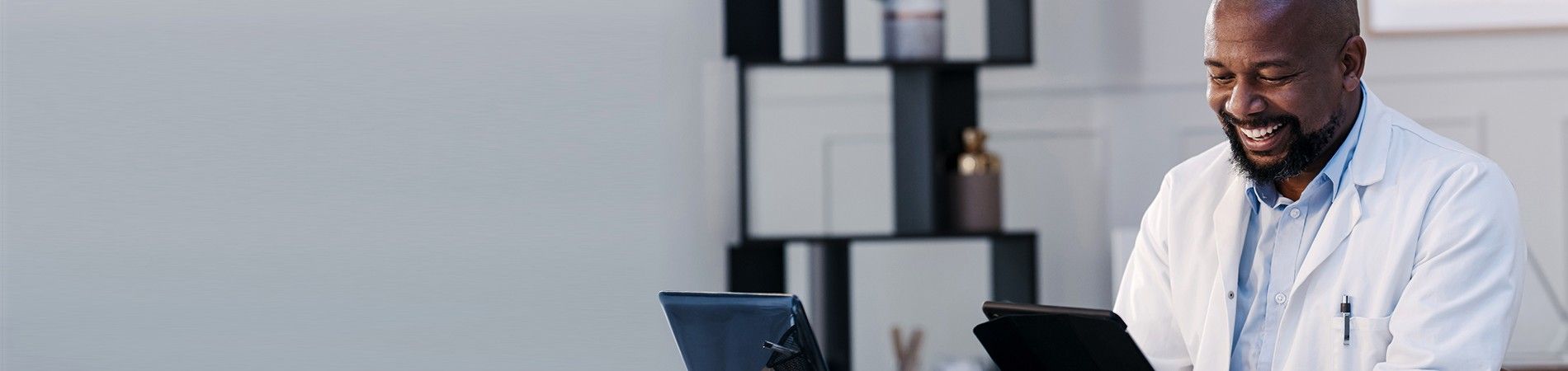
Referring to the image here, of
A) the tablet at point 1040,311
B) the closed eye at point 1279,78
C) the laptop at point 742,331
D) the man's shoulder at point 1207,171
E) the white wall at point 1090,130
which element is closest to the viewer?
the tablet at point 1040,311

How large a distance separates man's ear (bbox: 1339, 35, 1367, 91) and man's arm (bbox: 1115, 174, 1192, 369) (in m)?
0.30

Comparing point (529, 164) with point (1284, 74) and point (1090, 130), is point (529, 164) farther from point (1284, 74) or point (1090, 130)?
point (1284, 74)

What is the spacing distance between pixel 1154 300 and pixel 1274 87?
0.37 meters

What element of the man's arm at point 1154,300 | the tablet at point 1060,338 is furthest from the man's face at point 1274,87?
the tablet at point 1060,338

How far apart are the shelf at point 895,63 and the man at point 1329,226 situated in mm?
1103

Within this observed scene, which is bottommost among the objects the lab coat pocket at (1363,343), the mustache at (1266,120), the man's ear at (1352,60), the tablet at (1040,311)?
the lab coat pocket at (1363,343)

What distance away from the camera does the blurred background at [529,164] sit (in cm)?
230

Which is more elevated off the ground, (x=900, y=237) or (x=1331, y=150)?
(x=1331, y=150)

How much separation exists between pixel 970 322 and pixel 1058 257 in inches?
9.7

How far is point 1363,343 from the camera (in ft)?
4.63

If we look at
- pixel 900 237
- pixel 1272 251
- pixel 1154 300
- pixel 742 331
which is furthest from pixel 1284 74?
pixel 900 237

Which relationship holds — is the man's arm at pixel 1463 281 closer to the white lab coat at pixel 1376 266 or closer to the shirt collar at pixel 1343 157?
the white lab coat at pixel 1376 266

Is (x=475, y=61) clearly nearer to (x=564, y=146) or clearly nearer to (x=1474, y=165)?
(x=564, y=146)

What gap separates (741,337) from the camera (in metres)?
1.40
